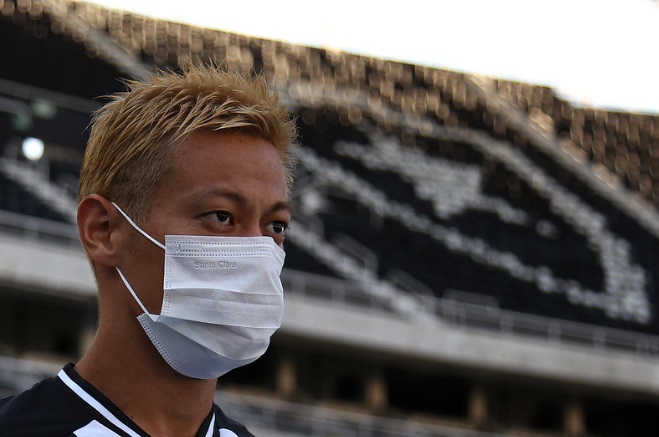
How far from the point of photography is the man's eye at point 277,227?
2461 mm

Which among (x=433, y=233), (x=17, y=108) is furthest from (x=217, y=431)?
(x=433, y=233)

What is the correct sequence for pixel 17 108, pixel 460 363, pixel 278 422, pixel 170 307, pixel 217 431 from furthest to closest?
pixel 460 363, pixel 17 108, pixel 278 422, pixel 217 431, pixel 170 307

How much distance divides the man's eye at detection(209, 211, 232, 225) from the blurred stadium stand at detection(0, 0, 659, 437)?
1759cm

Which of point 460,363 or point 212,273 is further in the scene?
point 460,363

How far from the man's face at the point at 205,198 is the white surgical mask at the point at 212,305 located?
17mm

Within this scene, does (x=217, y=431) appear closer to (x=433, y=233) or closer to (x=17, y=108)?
(x=17, y=108)

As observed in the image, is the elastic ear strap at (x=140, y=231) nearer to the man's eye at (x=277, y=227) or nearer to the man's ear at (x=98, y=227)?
the man's ear at (x=98, y=227)

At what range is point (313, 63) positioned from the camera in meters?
27.6

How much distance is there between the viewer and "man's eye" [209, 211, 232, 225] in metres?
2.39

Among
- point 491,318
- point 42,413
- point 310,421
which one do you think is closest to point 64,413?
point 42,413

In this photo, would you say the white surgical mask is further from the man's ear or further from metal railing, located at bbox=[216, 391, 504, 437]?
metal railing, located at bbox=[216, 391, 504, 437]

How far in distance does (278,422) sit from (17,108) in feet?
21.2

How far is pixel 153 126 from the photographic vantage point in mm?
2369

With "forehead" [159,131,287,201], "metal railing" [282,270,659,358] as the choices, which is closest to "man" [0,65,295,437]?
"forehead" [159,131,287,201]
